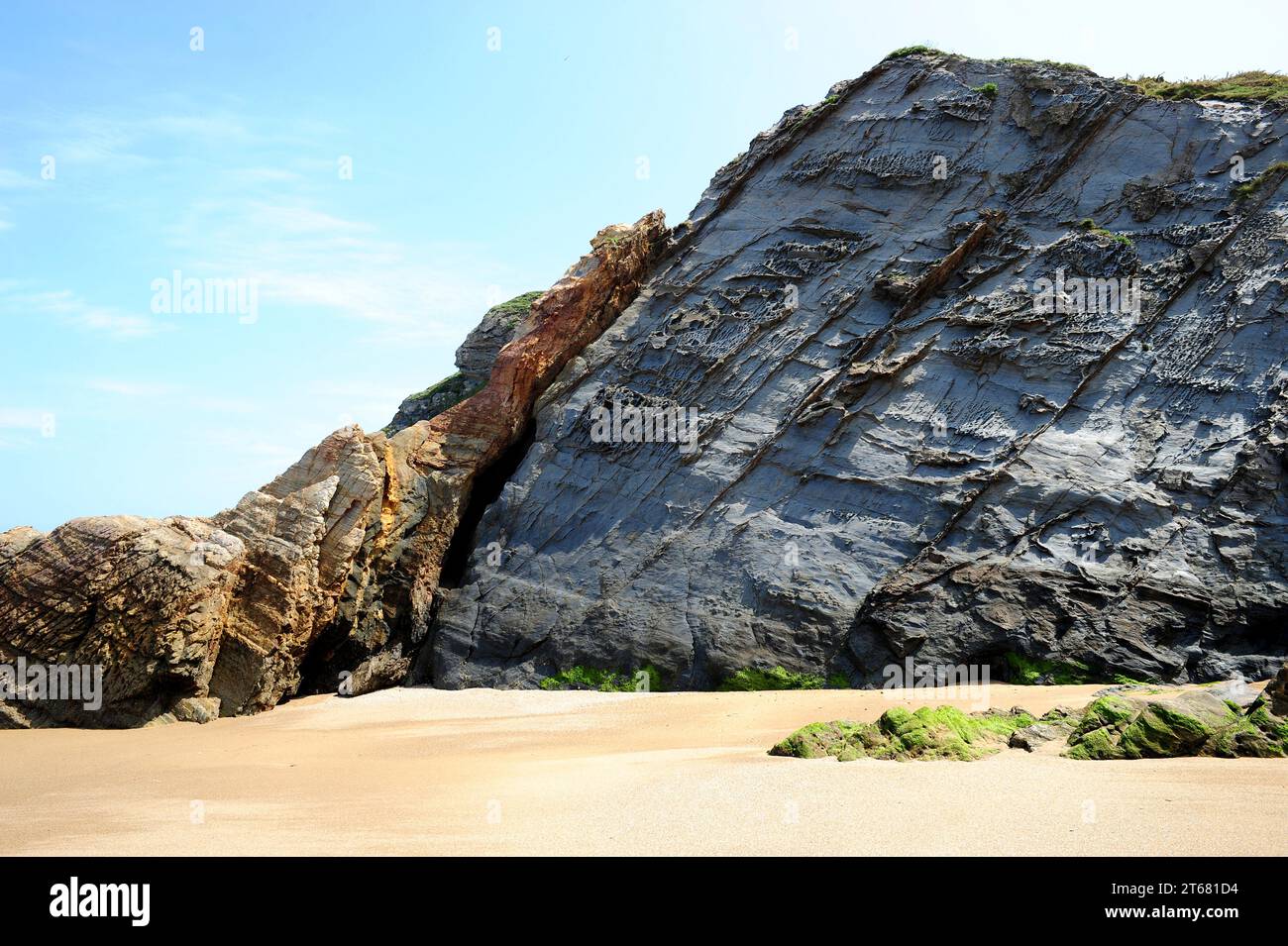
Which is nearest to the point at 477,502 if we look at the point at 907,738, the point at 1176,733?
the point at 907,738

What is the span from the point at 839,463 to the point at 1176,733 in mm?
8514

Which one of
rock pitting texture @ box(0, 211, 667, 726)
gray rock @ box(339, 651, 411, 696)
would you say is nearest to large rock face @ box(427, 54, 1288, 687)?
gray rock @ box(339, 651, 411, 696)

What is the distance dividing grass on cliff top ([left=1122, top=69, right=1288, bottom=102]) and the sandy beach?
13.7m

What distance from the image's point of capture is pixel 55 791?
7680mm

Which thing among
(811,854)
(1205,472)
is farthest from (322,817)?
(1205,472)

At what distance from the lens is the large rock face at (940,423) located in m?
13.5

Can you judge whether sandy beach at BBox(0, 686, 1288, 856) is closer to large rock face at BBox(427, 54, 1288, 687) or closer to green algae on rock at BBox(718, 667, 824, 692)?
green algae on rock at BBox(718, 667, 824, 692)

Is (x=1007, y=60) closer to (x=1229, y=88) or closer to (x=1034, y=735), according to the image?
(x=1229, y=88)

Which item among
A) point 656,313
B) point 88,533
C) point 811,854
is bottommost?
point 811,854

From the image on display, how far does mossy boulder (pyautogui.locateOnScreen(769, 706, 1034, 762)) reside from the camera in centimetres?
755

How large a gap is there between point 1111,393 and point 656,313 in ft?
26.3

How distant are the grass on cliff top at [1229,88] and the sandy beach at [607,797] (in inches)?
541

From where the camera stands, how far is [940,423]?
50.9ft
